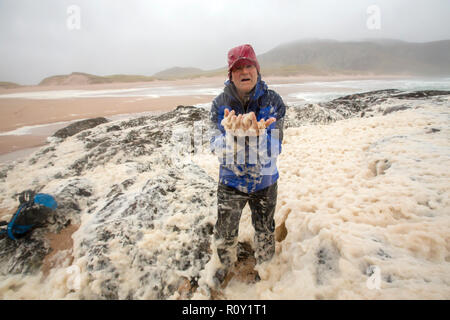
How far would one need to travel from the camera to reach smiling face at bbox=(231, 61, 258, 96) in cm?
Answer: 190

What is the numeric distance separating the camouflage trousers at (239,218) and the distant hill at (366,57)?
317 feet

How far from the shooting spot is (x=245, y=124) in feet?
5.47

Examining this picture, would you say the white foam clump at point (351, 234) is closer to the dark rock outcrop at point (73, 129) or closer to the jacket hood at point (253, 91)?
the jacket hood at point (253, 91)

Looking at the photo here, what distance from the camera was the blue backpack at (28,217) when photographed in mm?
3131

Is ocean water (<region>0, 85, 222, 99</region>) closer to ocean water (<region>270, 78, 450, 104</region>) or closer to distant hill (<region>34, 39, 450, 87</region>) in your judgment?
ocean water (<region>270, 78, 450, 104</region>)

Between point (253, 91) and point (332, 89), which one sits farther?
point (332, 89)

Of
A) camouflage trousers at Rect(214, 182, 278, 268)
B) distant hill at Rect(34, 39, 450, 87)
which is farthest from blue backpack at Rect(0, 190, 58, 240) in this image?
distant hill at Rect(34, 39, 450, 87)

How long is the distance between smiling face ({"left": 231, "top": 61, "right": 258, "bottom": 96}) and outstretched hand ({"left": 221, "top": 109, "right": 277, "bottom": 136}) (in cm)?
43

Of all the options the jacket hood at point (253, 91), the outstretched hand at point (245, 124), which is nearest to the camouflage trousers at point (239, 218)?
the outstretched hand at point (245, 124)

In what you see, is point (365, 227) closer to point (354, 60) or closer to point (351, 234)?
point (351, 234)

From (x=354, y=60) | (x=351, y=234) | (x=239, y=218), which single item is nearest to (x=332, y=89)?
(x=351, y=234)


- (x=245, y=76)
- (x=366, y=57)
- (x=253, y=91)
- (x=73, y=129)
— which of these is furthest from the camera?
(x=366, y=57)

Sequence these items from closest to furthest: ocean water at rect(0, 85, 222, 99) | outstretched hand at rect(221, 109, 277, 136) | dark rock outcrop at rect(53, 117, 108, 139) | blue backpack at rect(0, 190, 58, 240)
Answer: outstretched hand at rect(221, 109, 277, 136) → blue backpack at rect(0, 190, 58, 240) → dark rock outcrop at rect(53, 117, 108, 139) → ocean water at rect(0, 85, 222, 99)

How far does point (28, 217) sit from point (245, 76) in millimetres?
3874
